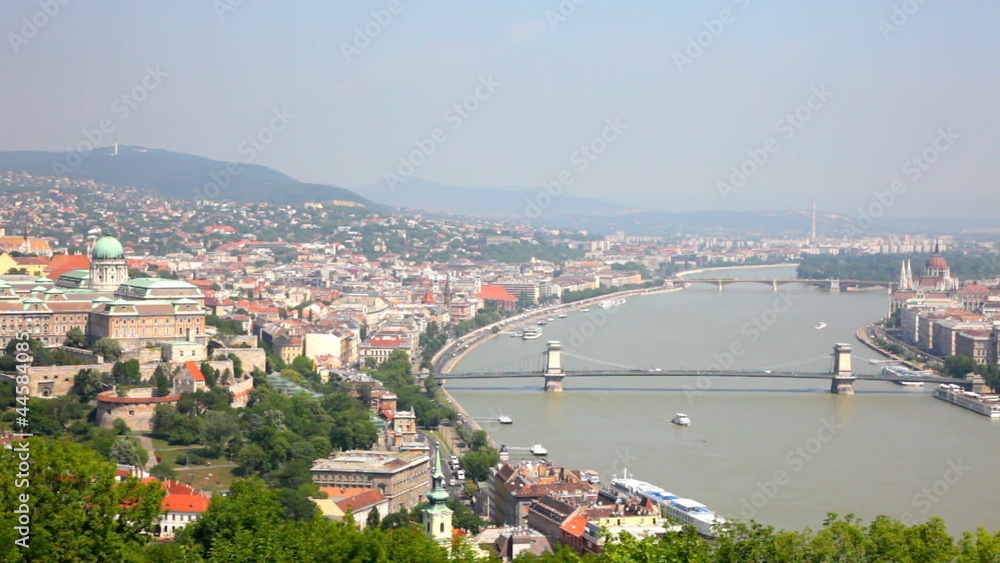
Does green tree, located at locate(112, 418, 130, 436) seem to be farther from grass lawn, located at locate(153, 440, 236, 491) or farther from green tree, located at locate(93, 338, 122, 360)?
green tree, located at locate(93, 338, 122, 360)

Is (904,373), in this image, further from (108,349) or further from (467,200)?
(467,200)

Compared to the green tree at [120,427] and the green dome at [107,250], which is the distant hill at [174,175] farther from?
the green tree at [120,427]

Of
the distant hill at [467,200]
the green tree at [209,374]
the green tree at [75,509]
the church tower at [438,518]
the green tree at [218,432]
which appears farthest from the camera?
the distant hill at [467,200]

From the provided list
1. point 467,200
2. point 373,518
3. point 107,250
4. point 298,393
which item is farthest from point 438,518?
point 467,200

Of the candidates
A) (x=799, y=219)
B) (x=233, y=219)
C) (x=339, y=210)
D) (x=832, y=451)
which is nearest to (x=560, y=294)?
(x=233, y=219)

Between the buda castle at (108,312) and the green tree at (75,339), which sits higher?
the buda castle at (108,312)

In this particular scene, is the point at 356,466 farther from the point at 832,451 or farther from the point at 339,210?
the point at 339,210

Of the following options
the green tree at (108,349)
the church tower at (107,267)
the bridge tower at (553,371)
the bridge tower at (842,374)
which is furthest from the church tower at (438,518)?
the bridge tower at (842,374)
